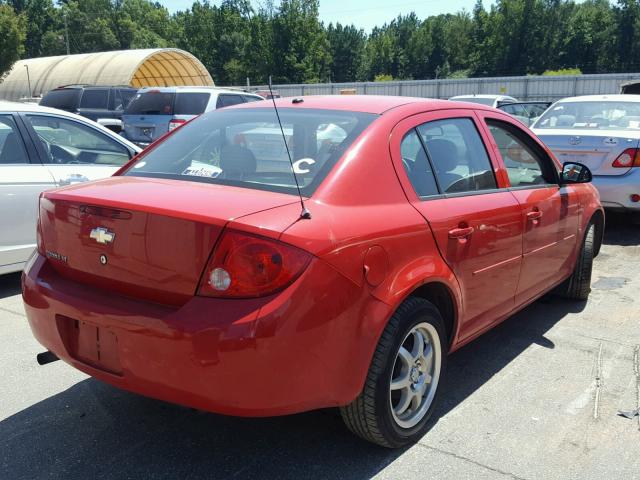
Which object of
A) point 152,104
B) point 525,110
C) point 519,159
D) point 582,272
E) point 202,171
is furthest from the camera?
point 525,110

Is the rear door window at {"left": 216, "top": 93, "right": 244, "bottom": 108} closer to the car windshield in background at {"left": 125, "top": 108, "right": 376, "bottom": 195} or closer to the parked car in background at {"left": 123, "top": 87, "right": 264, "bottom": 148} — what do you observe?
the parked car in background at {"left": 123, "top": 87, "right": 264, "bottom": 148}

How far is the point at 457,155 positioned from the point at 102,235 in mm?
1972

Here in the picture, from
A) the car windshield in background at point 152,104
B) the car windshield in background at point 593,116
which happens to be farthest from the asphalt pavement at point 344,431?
the car windshield in background at point 152,104

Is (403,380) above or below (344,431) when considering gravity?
above

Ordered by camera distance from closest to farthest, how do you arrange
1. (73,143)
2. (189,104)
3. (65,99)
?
1. (73,143)
2. (189,104)
3. (65,99)

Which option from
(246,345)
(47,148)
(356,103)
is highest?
(356,103)

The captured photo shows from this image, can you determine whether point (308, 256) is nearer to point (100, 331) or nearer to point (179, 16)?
point (100, 331)

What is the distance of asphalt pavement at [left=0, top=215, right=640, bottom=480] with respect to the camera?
111 inches

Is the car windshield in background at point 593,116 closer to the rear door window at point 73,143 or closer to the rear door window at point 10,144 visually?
the rear door window at point 73,143

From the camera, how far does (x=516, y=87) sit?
33.8 m

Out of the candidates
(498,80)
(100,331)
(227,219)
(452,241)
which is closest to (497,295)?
(452,241)

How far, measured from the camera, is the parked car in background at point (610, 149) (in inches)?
282

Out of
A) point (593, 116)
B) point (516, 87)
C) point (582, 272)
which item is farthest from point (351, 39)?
point (582, 272)

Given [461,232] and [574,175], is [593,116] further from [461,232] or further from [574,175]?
[461,232]
